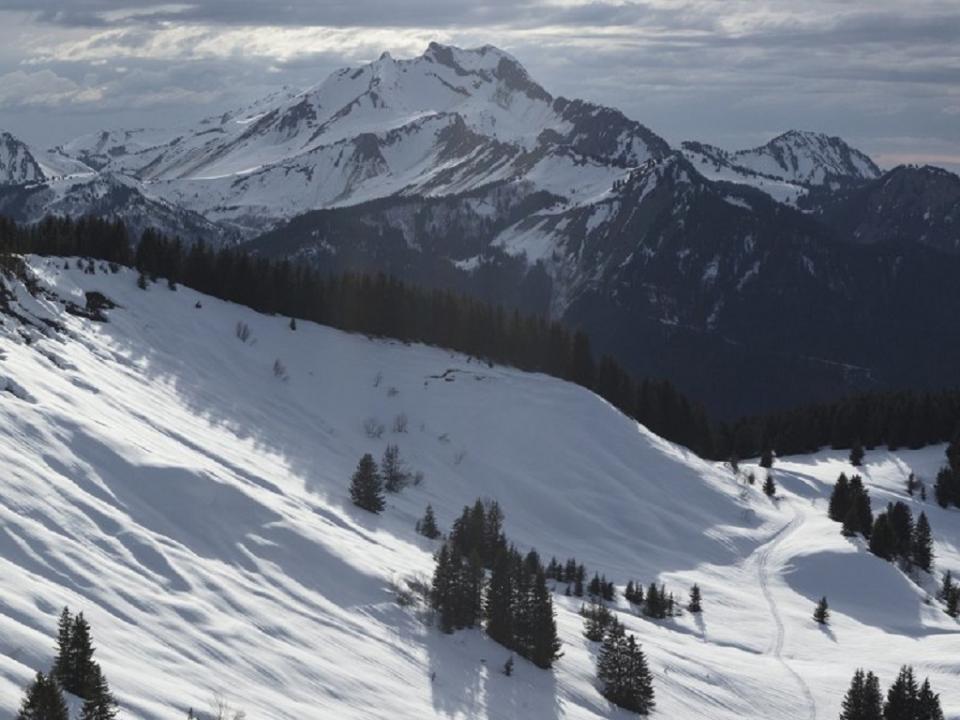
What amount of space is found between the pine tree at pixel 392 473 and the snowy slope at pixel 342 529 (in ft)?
3.06

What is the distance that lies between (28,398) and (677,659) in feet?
114

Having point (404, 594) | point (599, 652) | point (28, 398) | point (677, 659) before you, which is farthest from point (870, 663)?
point (28, 398)

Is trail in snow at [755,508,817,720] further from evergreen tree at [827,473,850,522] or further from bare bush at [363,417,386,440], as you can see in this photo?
bare bush at [363,417,386,440]

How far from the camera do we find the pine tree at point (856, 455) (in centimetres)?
11881

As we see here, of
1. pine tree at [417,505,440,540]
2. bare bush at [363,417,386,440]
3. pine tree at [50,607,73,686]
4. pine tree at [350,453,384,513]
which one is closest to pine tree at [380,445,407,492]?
pine tree at [350,453,384,513]

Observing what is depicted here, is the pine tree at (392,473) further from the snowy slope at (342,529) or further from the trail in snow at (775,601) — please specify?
the trail in snow at (775,601)

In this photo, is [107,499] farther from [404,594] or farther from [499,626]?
[499,626]

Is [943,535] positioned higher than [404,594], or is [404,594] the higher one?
[943,535]

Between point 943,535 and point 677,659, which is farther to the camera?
point 943,535

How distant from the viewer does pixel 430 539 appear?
65.8m

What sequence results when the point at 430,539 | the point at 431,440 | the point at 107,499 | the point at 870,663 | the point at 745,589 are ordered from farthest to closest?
the point at 431,440 → the point at 745,589 → the point at 430,539 → the point at 870,663 → the point at 107,499

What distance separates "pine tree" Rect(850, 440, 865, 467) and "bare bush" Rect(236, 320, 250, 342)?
217 feet

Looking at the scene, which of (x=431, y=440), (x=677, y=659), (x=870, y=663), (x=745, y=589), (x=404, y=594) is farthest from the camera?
(x=431, y=440)

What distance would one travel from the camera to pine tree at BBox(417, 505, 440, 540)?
66688 millimetres
